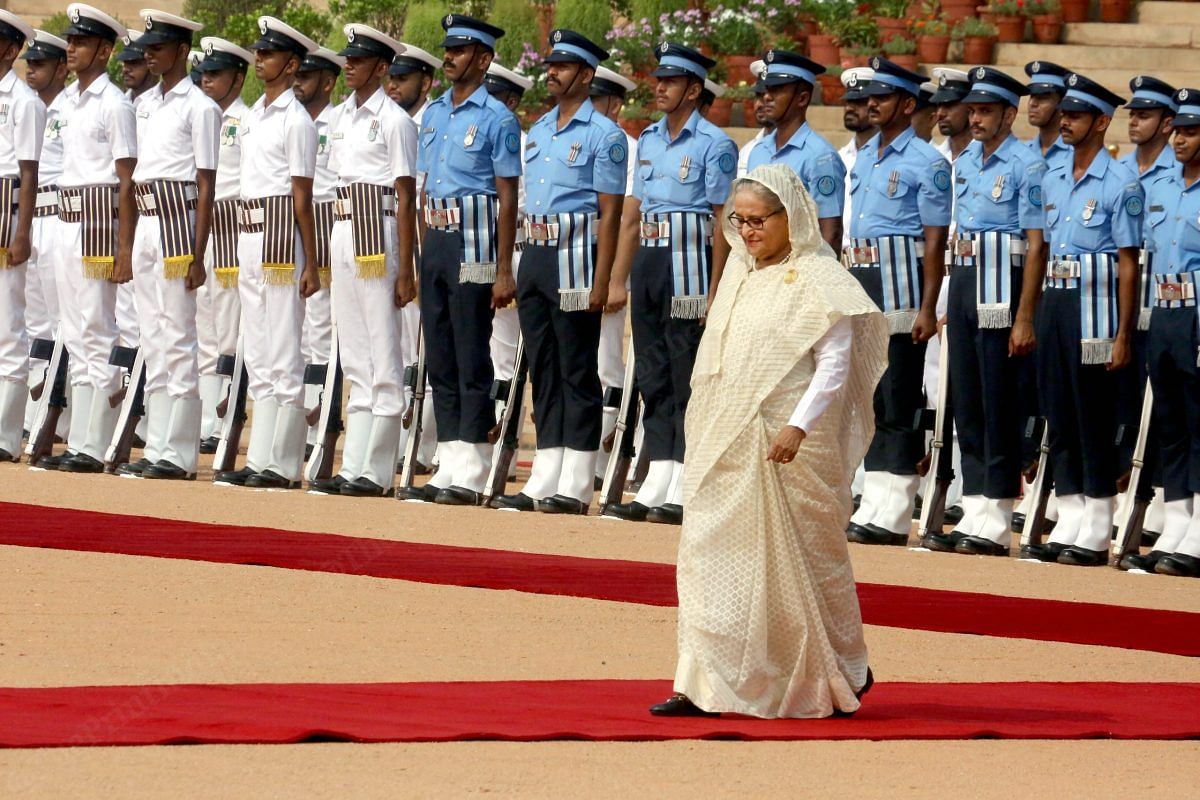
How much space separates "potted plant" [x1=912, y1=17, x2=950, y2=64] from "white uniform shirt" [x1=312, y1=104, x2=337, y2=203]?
9.43 metres

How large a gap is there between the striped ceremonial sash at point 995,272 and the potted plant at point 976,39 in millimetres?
10411

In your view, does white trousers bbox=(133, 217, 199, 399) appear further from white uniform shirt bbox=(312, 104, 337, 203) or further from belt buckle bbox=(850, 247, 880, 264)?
belt buckle bbox=(850, 247, 880, 264)

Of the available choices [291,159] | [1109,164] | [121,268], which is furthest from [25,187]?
[1109,164]

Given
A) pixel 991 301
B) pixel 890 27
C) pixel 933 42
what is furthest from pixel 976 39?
pixel 991 301

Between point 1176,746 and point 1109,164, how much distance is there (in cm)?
521

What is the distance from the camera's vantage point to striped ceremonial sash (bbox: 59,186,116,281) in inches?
540

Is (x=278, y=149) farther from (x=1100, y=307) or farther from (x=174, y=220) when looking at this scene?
(x=1100, y=307)

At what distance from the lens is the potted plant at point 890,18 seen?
22672 millimetres

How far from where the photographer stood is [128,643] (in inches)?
311

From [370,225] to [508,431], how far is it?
138 centimetres

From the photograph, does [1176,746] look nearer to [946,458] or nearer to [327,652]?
[327,652]

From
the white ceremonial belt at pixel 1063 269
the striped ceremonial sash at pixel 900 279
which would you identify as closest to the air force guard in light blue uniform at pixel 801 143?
the striped ceremonial sash at pixel 900 279

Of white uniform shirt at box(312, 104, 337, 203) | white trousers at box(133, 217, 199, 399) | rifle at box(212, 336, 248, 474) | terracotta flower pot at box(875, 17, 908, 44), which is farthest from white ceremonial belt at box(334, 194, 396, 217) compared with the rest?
terracotta flower pot at box(875, 17, 908, 44)

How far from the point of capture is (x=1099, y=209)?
11.5 metres
